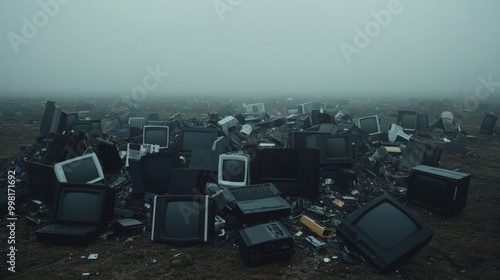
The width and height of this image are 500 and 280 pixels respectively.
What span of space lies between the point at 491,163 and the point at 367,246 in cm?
736

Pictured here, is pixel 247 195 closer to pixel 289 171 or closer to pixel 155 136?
pixel 289 171

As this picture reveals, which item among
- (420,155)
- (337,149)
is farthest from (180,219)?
(420,155)

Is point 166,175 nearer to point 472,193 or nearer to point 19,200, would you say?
point 19,200

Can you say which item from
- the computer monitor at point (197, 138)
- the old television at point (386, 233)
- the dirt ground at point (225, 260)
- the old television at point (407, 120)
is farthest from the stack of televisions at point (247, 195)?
the old television at point (407, 120)

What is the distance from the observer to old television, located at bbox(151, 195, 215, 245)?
378cm

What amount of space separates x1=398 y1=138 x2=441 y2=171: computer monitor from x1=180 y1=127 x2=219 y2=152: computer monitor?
4.48 metres

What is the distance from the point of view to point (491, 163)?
8.11 meters

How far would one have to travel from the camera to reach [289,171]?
496cm

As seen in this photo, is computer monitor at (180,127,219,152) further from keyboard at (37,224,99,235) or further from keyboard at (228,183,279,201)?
keyboard at (37,224,99,235)

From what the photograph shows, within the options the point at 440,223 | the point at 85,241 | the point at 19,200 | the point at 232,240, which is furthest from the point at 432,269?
the point at 19,200

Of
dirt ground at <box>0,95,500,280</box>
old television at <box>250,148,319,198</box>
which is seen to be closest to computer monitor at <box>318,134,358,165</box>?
old television at <box>250,148,319,198</box>

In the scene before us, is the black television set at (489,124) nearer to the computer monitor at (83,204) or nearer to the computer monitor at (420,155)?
the computer monitor at (420,155)

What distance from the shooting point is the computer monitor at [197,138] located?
6.91 meters

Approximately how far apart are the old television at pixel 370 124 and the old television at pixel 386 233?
5.70 m
